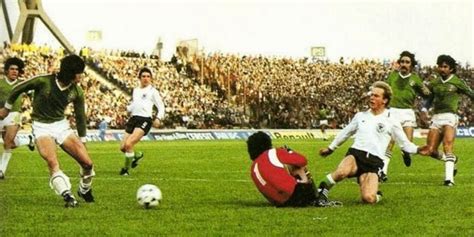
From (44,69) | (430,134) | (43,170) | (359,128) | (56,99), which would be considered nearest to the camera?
(56,99)

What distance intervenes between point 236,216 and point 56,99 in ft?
10.00

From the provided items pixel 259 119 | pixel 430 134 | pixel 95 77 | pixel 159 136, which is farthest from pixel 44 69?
pixel 430 134

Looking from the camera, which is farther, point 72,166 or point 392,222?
point 72,166

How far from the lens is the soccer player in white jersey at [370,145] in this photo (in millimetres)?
11523

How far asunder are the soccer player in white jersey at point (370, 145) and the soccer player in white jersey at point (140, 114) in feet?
23.7

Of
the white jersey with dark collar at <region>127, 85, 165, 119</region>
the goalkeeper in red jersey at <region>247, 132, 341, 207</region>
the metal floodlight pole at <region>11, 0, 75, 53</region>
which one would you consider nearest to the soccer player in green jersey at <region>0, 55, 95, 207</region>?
the goalkeeper in red jersey at <region>247, 132, 341, 207</region>

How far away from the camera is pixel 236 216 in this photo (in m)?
9.84

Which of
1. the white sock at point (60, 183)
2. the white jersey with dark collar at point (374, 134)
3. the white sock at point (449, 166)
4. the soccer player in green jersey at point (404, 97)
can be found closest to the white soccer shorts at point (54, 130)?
the white sock at point (60, 183)

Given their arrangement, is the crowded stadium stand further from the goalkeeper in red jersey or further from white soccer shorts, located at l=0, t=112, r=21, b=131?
the goalkeeper in red jersey

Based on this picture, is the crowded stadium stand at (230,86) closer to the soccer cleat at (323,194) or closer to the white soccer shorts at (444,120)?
the white soccer shorts at (444,120)

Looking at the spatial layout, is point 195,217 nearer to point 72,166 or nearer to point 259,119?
point 72,166

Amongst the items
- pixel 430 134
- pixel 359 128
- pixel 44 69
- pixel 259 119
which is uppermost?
pixel 359 128

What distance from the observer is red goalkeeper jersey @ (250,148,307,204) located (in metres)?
10.5

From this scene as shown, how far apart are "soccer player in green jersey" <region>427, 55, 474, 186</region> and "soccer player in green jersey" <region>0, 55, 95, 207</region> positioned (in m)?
6.99
